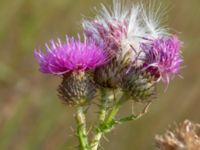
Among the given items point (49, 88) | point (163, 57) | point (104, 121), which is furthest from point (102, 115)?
point (49, 88)

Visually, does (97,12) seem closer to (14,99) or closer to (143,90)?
(143,90)

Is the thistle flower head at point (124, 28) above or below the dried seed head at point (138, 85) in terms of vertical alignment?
above

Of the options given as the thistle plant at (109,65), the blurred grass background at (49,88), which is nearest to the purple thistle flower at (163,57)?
the thistle plant at (109,65)

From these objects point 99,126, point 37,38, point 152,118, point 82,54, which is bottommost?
point 99,126

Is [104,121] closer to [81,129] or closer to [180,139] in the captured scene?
[81,129]

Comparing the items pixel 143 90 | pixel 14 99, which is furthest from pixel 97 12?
pixel 14 99

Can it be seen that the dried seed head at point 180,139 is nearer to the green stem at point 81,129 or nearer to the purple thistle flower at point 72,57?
the green stem at point 81,129
